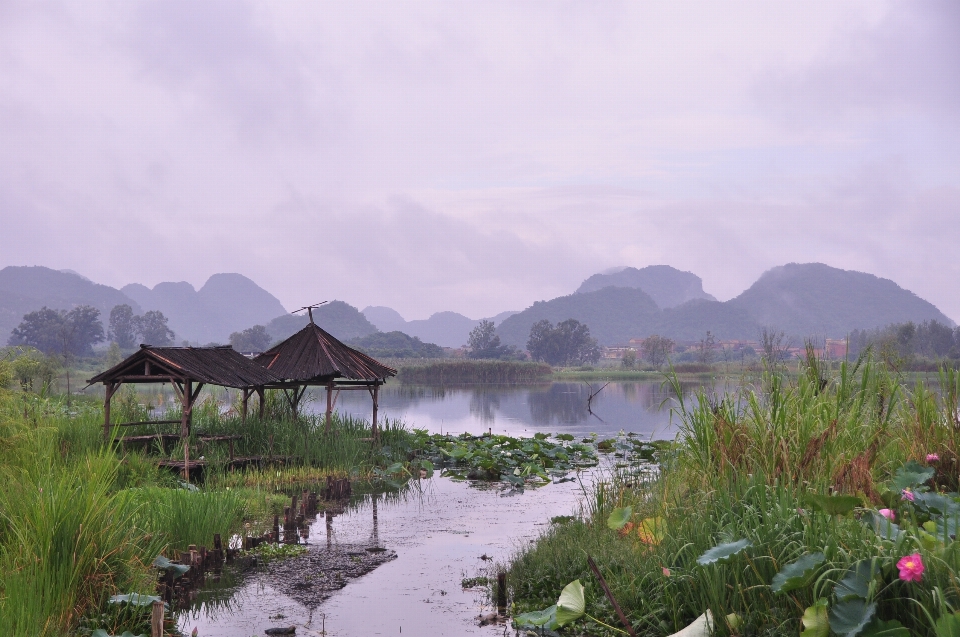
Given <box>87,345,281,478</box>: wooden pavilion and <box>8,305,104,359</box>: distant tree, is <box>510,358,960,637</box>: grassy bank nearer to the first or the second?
<box>87,345,281,478</box>: wooden pavilion

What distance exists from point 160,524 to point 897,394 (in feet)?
28.8

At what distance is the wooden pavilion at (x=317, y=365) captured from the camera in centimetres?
2022

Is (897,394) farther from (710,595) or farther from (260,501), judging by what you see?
(260,501)

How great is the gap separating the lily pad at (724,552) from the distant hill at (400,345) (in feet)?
364

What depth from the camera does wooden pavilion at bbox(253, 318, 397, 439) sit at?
20219 mm

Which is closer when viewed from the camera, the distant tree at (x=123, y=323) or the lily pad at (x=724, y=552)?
the lily pad at (x=724, y=552)

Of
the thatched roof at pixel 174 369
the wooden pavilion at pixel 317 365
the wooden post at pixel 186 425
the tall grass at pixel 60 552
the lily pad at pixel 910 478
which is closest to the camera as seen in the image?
the tall grass at pixel 60 552

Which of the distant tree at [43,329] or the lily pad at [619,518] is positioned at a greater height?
the distant tree at [43,329]

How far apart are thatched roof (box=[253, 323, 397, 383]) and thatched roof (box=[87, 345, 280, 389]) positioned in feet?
6.68

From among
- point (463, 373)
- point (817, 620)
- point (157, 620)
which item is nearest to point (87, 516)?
point (157, 620)

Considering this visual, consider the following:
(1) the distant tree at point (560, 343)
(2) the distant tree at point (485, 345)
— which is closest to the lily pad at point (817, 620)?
(1) the distant tree at point (560, 343)

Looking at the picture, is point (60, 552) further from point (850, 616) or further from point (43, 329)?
point (43, 329)

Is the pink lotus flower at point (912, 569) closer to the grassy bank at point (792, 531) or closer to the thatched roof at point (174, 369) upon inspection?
the grassy bank at point (792, 531)

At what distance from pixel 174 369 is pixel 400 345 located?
12391 centimetres
